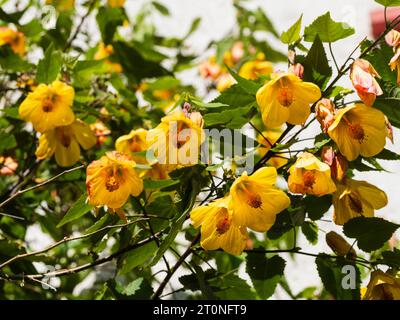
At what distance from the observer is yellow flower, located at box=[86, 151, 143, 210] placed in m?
0.97

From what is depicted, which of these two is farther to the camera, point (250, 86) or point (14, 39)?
point (14, 39)

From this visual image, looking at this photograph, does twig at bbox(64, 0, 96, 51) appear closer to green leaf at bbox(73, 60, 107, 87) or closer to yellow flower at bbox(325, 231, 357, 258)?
green leaf at bbox(73, 60, 107, 87)

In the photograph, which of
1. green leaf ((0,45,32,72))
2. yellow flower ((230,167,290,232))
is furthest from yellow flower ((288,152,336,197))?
green leaf ((0,45,32,72))

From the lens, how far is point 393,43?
3.07ft

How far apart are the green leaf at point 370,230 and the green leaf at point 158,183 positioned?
0.26 metres

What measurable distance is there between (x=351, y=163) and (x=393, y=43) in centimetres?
20

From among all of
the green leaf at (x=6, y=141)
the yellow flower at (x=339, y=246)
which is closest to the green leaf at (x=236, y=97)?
the yellow flower at (x=339, y=246)

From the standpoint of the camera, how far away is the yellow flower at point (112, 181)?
966mm

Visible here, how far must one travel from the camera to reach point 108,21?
1.52 meters

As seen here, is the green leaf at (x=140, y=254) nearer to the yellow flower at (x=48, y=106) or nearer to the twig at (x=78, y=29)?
the yellow flower at (x=48, y=106)

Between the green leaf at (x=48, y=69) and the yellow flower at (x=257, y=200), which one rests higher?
the green leaf at (x=48, y=69)

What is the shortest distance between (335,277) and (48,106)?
556 millimetres

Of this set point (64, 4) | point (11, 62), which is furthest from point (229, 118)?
point (64, 4)

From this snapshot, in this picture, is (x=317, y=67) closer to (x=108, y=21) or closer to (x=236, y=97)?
(x=236, y=97)
